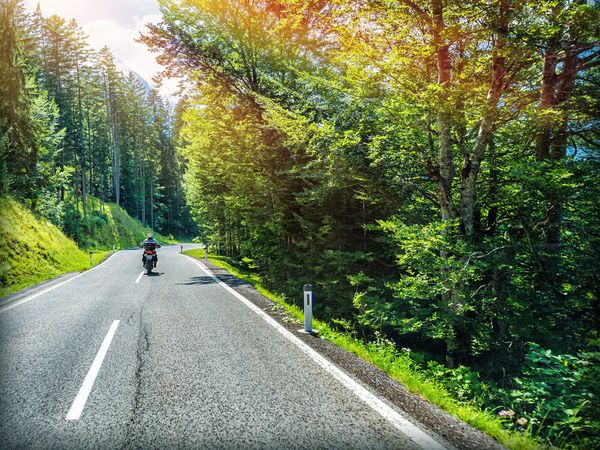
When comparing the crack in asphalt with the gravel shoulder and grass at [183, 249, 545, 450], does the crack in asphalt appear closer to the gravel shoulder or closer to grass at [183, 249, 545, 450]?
the gravel shoulder

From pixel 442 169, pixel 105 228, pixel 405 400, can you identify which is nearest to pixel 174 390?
pixel 405 400

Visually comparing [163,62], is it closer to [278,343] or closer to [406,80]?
[406,80]

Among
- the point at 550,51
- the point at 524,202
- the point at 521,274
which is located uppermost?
the point at 550,51

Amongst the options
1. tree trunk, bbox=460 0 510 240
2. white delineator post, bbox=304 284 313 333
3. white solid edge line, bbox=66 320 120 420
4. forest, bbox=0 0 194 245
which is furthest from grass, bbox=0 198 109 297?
tree trunk, bbox=460 0 510 240

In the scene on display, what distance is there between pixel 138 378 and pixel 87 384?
581mm

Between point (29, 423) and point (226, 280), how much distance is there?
949cm

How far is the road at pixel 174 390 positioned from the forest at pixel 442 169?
201cm

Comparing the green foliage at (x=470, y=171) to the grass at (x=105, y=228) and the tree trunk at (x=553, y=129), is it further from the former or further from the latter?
the grass at (x=105, y=228)

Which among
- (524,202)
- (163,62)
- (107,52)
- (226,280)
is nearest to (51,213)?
(163,62)

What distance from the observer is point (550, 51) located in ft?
17.7

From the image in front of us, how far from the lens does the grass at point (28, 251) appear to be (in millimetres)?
11953

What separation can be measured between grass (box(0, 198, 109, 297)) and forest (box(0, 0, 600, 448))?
9.25 meters

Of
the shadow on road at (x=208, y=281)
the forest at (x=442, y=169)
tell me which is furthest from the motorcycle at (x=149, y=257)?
the forest at (x=442, y=169)

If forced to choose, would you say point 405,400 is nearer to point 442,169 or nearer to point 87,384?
point 87,384
